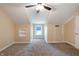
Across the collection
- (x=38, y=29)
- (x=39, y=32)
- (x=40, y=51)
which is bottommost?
(x=40, y=51)

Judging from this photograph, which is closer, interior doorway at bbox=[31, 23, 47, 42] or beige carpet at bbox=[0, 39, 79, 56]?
beige carpet at bbox=[0, 39, 79, 56]

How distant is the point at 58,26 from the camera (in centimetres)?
679

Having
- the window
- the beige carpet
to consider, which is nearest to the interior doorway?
the window

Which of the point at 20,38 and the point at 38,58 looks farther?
the point at 20,38

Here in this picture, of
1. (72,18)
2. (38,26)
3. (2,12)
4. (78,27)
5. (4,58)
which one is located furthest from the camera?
(38,26)

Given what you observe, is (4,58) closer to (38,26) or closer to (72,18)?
(72,18)

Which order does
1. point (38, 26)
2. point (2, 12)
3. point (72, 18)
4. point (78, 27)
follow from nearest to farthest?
point (2, 12) → point (78, 27) → point (72, 18) → point (38, 26)

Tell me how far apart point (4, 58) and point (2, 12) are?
377 cm

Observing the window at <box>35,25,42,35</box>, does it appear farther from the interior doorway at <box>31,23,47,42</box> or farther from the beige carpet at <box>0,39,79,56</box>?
the beige carpet at <box>0,39,79,56</box>

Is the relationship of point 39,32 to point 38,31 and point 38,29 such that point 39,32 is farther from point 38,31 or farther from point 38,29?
point 38,29

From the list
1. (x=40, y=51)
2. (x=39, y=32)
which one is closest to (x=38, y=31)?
(x=39, y=32)

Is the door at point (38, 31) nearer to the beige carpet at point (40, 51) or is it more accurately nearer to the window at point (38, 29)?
the window at point (38, 29)

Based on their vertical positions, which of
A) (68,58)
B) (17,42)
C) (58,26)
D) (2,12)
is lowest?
(17,42)

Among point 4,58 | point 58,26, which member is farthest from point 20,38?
point 4,58
